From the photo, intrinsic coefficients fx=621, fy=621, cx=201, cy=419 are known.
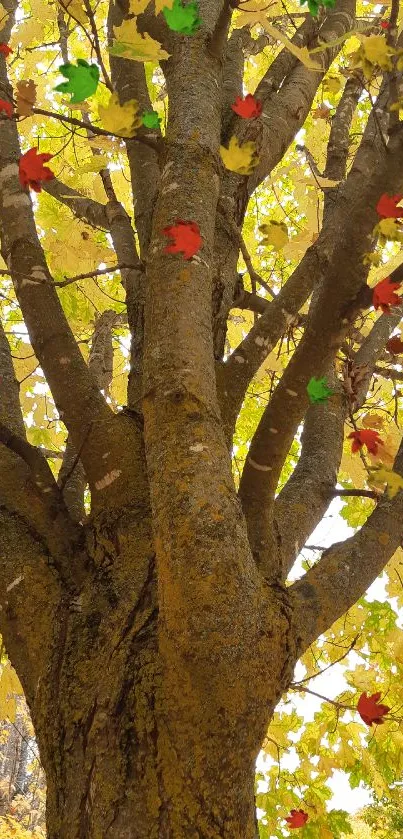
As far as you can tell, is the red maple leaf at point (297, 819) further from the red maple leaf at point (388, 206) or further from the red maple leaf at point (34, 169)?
the red maple leaf at point (34, 169)

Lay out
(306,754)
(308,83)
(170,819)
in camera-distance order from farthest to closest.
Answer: (306,754) < (308,83) < (170,819)

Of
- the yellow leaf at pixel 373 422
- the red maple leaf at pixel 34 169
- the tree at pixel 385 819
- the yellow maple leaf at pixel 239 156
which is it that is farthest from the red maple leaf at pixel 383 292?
the tree at pixel 385 819

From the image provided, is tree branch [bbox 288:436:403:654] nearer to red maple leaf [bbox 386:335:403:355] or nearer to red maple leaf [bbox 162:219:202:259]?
red maple leaf [bbox 386:335:403:355]

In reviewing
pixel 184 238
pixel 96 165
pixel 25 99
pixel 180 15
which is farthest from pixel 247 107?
pixel 184 238

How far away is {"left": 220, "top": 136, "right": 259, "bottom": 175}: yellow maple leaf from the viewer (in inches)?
71.3

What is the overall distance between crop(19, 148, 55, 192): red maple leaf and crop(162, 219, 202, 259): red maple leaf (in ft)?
1.76

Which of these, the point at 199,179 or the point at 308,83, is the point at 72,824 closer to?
the point at 199,179

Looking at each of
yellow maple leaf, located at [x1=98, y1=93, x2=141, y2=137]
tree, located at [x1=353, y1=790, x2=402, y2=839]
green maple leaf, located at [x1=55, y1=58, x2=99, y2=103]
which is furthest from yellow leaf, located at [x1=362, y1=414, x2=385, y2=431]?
tree, located at [x1=353, y1=790, x2=402, y2=839]

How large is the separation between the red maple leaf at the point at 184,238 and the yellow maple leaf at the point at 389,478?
2.08ft

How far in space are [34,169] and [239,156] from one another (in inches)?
23.4

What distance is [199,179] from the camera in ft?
5.01

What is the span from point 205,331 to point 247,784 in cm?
84

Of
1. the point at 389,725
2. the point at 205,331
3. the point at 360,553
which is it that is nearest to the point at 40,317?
the point at 205,331

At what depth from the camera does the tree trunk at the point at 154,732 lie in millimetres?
937
